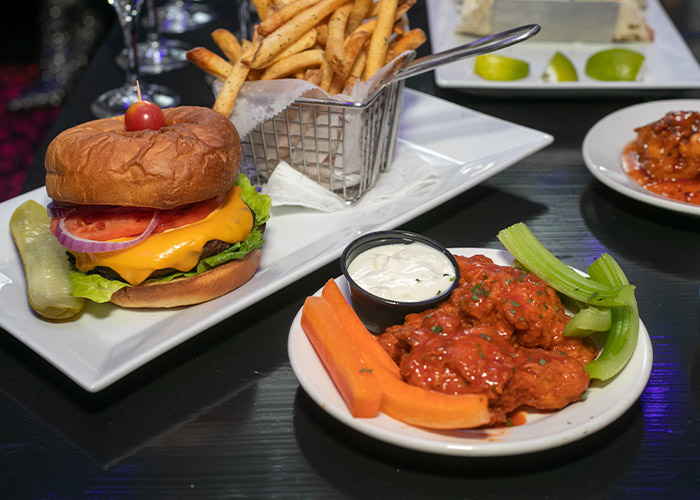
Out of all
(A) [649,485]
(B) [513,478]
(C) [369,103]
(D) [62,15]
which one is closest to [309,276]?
(C) [369,103]

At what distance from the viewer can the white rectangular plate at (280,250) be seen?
76.2 inches

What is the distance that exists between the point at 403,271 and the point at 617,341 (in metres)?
0.59

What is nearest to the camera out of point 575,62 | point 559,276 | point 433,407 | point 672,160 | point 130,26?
point 433,407

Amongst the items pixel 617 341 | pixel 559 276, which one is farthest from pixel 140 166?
pixel 617 341

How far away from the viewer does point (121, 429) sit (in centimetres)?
177

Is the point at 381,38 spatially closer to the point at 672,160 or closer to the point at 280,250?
the point at 280,250

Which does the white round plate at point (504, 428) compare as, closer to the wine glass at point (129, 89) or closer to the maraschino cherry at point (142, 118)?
the maraschino cherry at point (142, 118)

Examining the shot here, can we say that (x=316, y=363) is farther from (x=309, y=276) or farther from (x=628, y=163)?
(x=628, y=163)

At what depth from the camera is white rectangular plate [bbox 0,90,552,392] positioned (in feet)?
6.35

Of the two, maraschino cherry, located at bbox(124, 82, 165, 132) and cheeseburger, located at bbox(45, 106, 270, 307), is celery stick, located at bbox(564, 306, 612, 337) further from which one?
maraschino cherry, located at bbox(124, 82, 165, 132)

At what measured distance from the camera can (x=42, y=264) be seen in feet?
7.23

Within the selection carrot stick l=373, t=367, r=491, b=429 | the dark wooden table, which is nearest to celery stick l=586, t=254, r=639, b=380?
the dark wooden table

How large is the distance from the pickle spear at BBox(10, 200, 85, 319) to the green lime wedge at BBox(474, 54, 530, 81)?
7.39 ft

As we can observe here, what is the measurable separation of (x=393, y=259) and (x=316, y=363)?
0.46 metres
